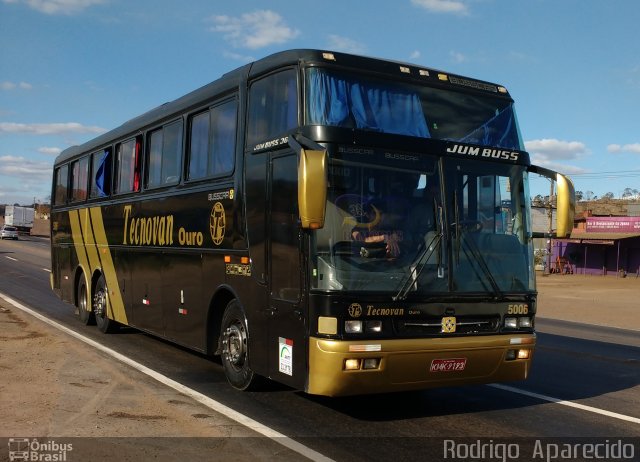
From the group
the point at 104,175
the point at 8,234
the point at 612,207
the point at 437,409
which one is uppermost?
the point at 612,207

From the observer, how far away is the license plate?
6.31 m

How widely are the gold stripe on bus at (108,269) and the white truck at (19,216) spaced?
3027 inches

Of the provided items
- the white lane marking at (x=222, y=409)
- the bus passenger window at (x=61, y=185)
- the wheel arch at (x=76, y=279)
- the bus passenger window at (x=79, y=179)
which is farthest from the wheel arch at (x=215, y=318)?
the bus passenger window at (x=61, y=185)

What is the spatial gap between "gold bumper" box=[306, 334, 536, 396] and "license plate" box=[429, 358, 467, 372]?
0.01 meters

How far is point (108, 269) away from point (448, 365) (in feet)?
25.7

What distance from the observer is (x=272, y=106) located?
701cm

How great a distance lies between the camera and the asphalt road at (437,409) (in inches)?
240

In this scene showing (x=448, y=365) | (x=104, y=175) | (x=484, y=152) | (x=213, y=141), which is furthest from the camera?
(x=104, y=175)

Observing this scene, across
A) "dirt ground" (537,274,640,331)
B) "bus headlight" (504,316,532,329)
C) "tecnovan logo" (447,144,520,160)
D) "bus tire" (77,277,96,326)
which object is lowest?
"dirt ground" (537,274,640,331)

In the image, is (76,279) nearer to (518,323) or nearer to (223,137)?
(223,137)

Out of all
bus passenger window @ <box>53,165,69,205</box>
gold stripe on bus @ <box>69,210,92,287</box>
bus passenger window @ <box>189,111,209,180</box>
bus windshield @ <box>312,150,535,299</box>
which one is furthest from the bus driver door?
bus passenger window @ <box>53,165,69,205</box>

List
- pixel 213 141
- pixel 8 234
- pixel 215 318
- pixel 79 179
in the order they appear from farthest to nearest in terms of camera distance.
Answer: pixel 8 234, pixel 79 179, pixel 213 141, pixel 215 318

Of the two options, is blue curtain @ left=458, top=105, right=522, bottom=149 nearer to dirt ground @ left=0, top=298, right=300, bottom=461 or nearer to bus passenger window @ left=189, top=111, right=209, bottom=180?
bus passenger window @ left=189, top=111, right=209, bottom=180

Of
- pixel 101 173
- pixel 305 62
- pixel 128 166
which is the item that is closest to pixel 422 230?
pixel 305 62
